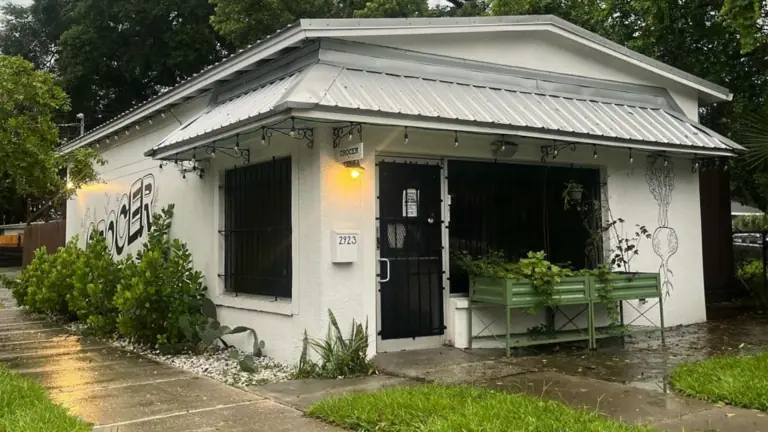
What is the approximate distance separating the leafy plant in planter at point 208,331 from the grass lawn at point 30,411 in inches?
86.2

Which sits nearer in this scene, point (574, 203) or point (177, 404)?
point (177, 404)

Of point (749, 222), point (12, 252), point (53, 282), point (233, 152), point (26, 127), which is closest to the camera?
point (26, 127)

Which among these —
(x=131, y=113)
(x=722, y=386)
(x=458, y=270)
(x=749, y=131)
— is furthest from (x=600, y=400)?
(x=131, y=113)

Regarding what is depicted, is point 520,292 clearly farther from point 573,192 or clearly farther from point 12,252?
point 12,252

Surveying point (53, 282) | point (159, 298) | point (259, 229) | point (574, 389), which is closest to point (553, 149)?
point (574, 389)

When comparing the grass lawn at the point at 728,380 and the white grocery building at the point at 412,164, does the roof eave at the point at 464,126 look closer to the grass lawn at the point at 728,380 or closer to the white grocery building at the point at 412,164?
the white grocery building at the point at 412,164

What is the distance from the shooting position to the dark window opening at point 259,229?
7984 millimetres

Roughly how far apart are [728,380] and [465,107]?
149 inches

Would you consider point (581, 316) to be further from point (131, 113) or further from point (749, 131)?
point (131, 113)

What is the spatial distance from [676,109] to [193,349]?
788cm

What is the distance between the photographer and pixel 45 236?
63.8 feet

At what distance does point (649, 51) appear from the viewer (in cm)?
1314

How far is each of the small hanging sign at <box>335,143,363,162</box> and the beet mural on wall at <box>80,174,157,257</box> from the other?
17.6 feet

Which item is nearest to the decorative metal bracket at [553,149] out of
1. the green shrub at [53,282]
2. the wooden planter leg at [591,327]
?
the wooden planter leg at [591,327]
